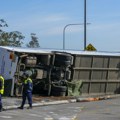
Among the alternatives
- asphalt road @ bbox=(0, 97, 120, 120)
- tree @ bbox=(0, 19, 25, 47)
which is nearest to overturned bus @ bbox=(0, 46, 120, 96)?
asphalt road @ bbox=(0, 97, 120, 120)

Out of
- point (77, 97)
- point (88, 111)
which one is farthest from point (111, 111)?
point (77, 97)

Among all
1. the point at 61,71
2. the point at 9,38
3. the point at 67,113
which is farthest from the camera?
the point at 9,38

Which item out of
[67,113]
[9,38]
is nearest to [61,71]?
[67,113]

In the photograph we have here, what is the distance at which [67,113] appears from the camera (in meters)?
18.5

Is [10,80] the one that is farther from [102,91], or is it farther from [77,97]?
[102,91]

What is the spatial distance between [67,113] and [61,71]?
6620 mm

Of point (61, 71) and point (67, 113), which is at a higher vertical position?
point (61, 71)

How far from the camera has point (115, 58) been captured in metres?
27.5

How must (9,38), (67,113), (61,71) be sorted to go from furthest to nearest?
(9,38)
(61,71)
(67,113)

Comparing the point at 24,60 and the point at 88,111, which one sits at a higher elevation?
the point at 24,60

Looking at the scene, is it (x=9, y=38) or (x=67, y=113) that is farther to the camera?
(x=9, y=38)

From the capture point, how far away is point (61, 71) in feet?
81.9

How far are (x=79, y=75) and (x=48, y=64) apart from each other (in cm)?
216

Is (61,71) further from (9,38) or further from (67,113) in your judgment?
(9,38)
